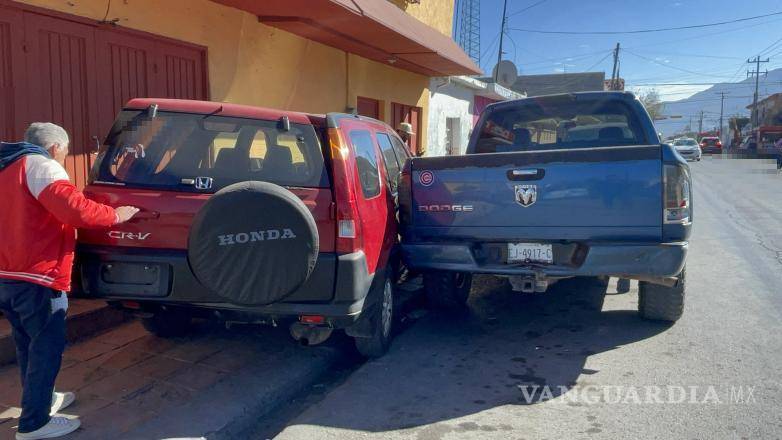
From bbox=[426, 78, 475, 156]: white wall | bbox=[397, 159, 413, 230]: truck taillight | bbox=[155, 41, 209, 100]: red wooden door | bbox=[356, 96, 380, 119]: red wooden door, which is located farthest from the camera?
bbox=[426, 78, 475, 156]: white wall

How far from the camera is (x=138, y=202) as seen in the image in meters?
3.85

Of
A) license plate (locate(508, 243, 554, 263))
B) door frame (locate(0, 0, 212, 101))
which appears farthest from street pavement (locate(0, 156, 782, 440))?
door frame (locate(0, 0, 212, 101))

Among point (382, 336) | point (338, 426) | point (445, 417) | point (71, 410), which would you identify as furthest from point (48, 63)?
point (445, 417)

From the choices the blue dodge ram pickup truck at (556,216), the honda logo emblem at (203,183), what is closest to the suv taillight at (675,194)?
the blue dodge ram pickup truck at (556,216)

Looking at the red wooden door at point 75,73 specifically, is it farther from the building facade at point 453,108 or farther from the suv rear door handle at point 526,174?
the building facade at point 453,108

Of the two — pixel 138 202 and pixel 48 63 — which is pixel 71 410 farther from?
pixel 48 63

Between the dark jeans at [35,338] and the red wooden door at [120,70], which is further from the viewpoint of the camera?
the red wooden door at [120,70]

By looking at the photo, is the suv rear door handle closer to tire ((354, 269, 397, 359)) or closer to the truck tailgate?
the truck tailgate

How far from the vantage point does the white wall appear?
17656 mm

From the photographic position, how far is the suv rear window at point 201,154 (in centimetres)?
393

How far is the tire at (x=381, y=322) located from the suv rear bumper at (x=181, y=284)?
1.78 ft

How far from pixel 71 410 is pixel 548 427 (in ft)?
9.25

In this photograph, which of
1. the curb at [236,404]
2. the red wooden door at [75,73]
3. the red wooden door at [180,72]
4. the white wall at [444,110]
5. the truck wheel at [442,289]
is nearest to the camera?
the curb at [236,404]
